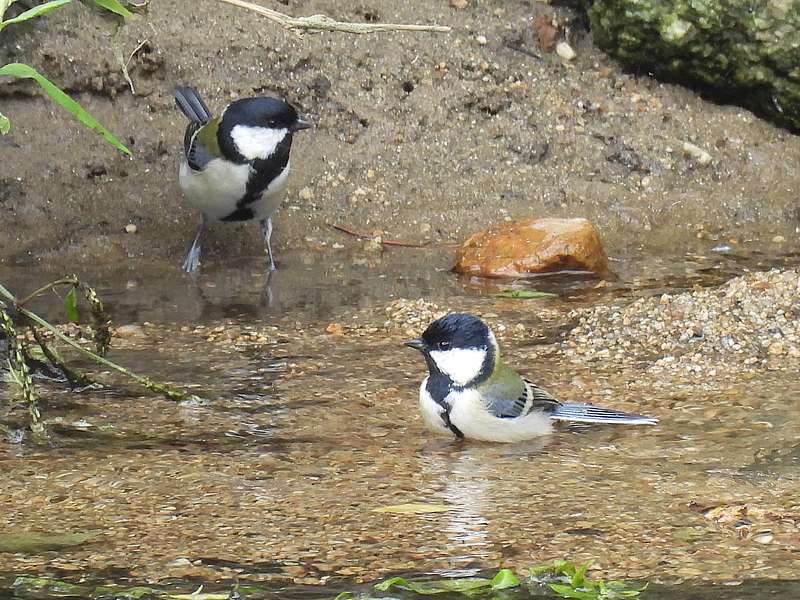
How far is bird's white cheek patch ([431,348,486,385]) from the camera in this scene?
4.46 m

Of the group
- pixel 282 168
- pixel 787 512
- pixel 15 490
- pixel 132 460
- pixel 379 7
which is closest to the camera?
pixel 787 512

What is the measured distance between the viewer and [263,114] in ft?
22.3

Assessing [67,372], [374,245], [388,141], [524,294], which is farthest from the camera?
[388,141]

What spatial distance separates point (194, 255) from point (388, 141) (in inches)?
55.6

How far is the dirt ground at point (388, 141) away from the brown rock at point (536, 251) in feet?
1.95

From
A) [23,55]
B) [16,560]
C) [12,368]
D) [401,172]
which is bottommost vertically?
[16,560]

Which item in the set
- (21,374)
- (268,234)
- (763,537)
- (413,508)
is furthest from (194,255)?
(763,537)

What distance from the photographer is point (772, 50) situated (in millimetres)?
7613

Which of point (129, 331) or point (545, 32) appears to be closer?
point (129, 331)

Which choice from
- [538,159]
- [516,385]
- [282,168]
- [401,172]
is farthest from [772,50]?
[516,385]

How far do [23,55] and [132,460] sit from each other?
4261mm

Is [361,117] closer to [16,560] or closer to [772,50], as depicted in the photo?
[772,50]

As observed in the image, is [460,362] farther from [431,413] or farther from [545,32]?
[545,32]

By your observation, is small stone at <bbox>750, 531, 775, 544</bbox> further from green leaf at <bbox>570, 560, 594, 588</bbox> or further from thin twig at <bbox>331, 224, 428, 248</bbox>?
thin twig at <bbox>331, 224, 428, 248</bbox>
